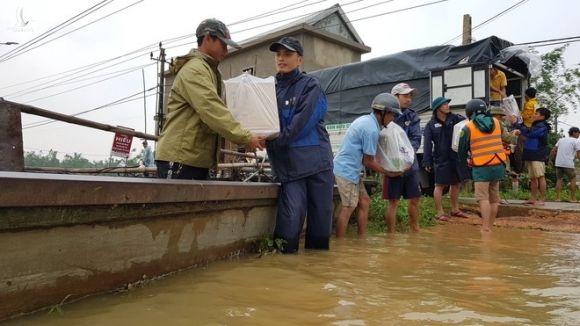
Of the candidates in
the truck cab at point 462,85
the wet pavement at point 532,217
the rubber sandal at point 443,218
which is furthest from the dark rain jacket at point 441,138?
the truck cab at point 462,85

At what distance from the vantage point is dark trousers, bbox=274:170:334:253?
3.64 m

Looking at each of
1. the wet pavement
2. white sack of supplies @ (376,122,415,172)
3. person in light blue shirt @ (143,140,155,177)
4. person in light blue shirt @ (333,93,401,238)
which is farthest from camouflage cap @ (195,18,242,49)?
person in light blue shirt @ (143,140,155,177)

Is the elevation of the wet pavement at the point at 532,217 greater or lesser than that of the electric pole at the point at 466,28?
lesser

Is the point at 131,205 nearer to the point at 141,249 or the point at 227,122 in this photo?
the point at 141,249

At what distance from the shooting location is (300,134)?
365 centimetres

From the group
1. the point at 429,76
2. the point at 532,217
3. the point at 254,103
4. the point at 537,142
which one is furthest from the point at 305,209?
the point at 429,76

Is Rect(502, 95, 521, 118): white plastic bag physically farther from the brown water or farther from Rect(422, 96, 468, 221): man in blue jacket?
the brown water

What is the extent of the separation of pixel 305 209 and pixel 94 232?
6.31 feet

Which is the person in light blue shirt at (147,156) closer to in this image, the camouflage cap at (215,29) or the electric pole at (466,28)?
the camouflage cap at (215,29)

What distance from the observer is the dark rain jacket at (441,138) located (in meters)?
6.55

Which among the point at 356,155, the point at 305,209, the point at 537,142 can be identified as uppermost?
the point at 537,142

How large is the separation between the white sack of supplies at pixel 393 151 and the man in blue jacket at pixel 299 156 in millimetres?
1218

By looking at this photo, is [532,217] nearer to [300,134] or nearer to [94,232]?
[300,134]

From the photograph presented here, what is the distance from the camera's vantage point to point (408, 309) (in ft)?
7.18
